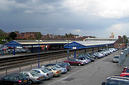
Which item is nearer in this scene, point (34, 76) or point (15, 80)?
point (15, 80)

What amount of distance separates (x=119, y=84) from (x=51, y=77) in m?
10.4

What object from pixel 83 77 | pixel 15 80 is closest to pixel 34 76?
pixel 15 80

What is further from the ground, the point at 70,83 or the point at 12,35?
the point at 12,35

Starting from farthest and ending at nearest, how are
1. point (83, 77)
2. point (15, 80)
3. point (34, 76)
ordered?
→ 1. point (83, 77)
2. point (34, 76)
3. point (15, 80)

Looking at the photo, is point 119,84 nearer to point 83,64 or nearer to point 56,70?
point 56,70

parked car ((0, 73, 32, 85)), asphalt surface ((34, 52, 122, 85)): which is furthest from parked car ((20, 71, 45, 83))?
parked car ((0, 73, 32, 85))

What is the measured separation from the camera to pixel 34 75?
1599 centimetres

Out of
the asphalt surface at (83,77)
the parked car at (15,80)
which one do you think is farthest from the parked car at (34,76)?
the parked car at (15,80)

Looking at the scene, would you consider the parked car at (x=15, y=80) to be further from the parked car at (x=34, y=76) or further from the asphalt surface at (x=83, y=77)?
the asphalt surface at (x=83, y=77)

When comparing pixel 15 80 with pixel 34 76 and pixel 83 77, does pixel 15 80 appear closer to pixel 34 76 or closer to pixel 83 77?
pixel 34 76

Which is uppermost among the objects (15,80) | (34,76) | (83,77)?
(15,80)

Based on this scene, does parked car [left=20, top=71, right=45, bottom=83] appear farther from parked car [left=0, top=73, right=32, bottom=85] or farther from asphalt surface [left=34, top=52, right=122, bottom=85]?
parked car [left=0, top=73, right=32, bottom=85]

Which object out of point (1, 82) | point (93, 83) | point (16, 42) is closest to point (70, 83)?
point (93, 83)

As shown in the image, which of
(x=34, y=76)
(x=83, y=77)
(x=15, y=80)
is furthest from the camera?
(x=83, y=77)
